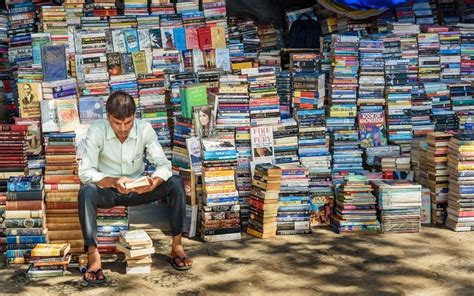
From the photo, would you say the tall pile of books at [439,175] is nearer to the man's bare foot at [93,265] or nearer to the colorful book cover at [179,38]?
the colorful book cover at [179,38]

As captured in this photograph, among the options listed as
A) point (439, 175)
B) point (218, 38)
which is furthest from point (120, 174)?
point (439, 175)

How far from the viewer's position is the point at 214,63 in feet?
29.3

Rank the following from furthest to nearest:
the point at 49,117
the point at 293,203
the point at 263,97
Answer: the point at 263,97
the point at 49,117
the point at 293,203

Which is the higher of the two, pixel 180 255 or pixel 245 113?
pixel 245 113

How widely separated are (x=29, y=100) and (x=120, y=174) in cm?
172

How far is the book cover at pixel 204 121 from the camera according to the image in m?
7.36

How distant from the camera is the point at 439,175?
7.48 m

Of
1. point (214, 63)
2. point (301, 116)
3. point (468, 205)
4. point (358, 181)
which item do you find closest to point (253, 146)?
point (301, 116)

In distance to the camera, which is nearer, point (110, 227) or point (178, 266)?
point (178, 266)

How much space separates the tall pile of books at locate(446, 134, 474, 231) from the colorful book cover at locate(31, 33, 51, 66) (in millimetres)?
4704

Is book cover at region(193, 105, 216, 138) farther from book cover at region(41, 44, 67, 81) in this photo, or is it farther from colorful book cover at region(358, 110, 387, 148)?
colorful book cover at region(358, 110, 387, 148)

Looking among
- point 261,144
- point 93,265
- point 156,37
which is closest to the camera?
point 93,265

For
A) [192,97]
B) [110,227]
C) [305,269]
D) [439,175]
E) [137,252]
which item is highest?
[192,97]

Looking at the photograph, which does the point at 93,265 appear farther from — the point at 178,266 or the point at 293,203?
the point at 293,203
